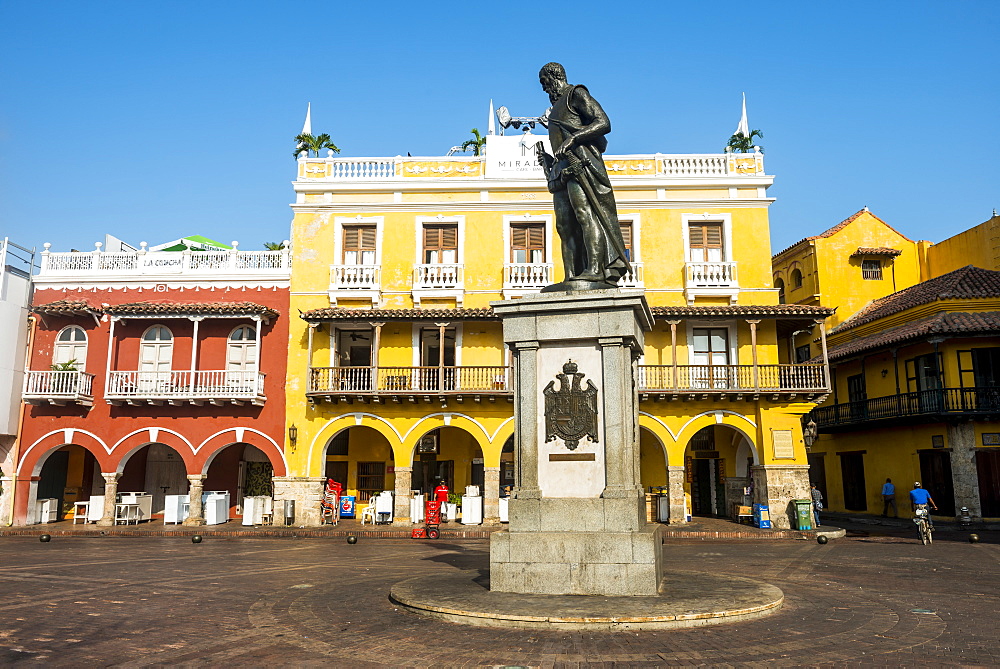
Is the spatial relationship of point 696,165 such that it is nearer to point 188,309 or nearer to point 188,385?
point 188,309

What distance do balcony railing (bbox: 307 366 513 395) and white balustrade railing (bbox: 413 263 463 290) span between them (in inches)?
116

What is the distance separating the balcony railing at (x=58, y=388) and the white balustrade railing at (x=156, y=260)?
153 inches

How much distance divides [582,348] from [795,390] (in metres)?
17.3

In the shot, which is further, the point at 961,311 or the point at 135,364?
the point at 961,311

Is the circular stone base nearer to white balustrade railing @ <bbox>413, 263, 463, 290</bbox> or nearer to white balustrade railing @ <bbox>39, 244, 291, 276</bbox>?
white balustrade railing @ <bbox>413, 263, 463, 290</bbox>

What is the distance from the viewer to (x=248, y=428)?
2636cm

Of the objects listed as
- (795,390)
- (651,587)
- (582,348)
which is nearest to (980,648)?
(651,587)

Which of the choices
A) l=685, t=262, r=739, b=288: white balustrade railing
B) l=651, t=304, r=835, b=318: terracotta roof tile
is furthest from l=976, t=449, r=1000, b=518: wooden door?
l=685, t=262, r=739, b=288: white balustrade railing

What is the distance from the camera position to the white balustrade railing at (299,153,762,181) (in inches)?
1077

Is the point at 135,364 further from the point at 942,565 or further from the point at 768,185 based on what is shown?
the point at 942,565

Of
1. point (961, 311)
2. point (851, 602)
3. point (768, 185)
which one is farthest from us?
point (961, 311)

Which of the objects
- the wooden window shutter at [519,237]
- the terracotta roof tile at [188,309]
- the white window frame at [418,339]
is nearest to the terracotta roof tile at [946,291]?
the wooden window shutter at [519,237]

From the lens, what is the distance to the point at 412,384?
1008 inches

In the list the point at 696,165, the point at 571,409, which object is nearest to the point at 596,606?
the point at 571,409
